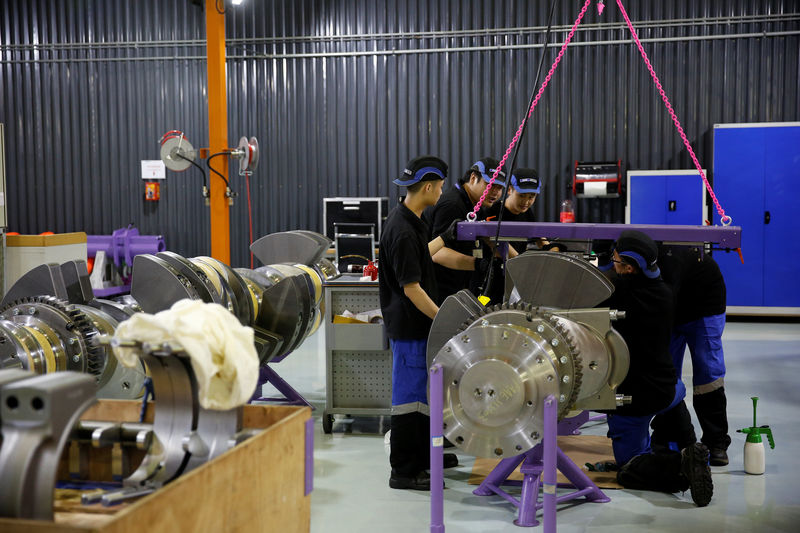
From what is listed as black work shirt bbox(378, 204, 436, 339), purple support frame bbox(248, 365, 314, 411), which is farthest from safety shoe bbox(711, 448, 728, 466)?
purple support frame bbox(248, 365, 314, 411)

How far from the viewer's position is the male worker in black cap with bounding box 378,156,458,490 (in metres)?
3.54

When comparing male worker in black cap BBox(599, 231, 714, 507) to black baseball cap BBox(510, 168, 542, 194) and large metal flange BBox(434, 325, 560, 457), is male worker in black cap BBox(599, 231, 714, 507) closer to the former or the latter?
black baseball cap BBox(510, 168, 542, 194)

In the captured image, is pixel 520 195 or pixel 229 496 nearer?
pixel 229 496

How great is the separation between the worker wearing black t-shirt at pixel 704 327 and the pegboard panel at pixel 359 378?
1609 millimetres

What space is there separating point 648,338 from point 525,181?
4.14ft

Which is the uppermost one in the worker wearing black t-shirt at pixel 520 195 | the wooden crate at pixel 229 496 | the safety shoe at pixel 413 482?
the worker wearing black t-shirt at pixel 520 195

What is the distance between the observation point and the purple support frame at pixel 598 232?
3.17m

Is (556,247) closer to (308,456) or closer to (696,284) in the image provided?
(696,284)

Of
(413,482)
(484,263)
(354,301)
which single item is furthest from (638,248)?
(354,301)

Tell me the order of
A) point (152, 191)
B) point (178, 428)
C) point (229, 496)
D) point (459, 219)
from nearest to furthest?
1. point (229, 496)
2. point (178, 428)
3. point (459, 219)
4. point (152, 191)

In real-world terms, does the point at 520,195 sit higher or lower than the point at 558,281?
higher

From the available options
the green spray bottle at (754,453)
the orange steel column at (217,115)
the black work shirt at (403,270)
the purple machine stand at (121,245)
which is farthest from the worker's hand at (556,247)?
the purple machine stand at (121,245)

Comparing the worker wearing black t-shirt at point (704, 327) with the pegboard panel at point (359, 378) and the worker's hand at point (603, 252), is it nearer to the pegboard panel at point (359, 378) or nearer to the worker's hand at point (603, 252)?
→ the worker's hand at point (603, 252)

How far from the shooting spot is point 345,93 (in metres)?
9.89
